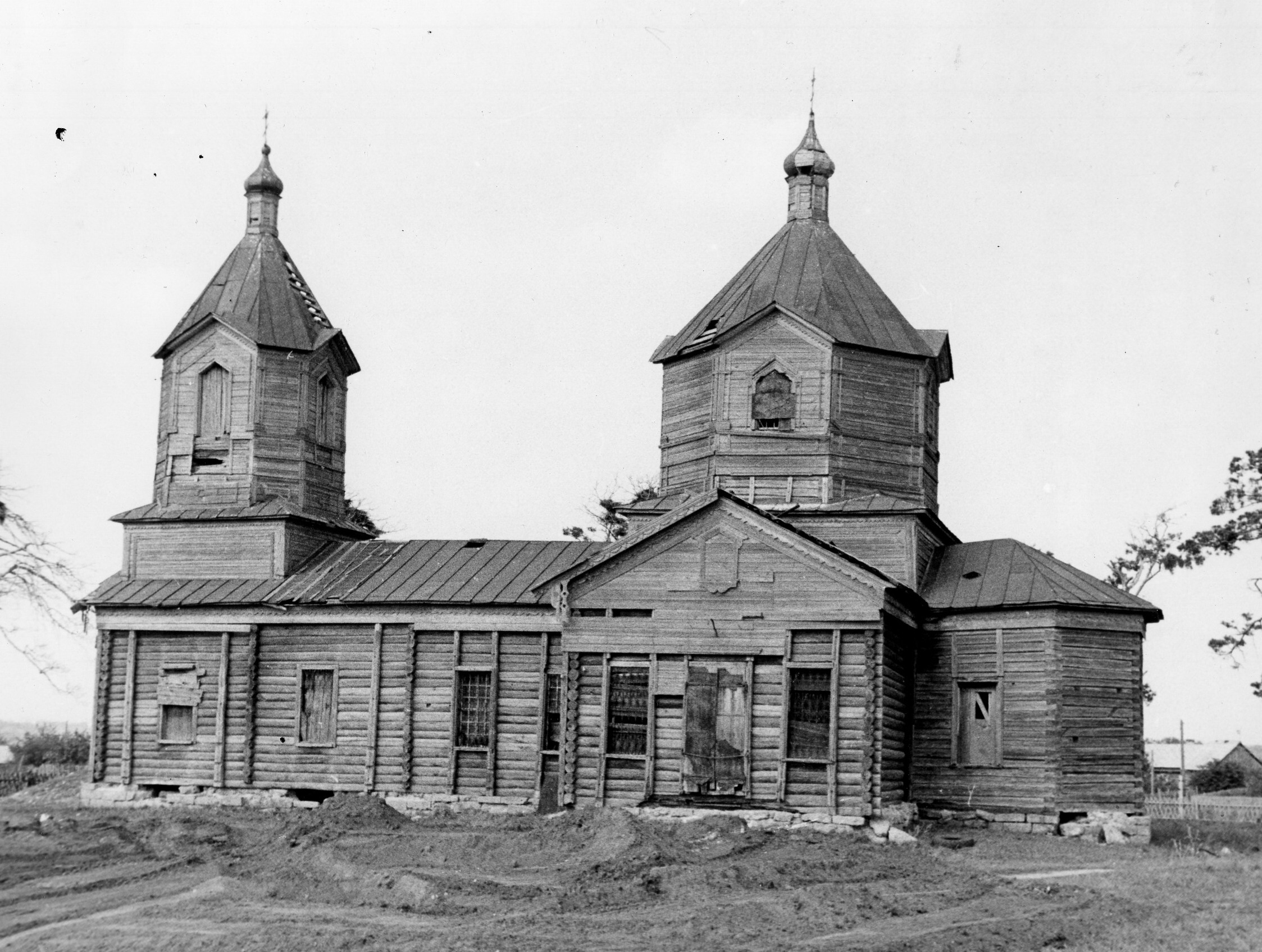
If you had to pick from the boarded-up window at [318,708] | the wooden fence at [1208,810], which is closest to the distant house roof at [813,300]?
the boarded-up window at [318,708]

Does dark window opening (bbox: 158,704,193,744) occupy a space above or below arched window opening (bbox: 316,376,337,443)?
below

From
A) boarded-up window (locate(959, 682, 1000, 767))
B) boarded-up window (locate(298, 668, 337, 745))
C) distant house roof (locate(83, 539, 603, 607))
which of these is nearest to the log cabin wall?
boarded-up window (locate(959, 682, 1000, 767))

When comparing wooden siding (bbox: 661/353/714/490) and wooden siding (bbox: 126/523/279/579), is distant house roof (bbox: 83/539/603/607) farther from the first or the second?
wooden siding (bbox: 661/353/714/490)

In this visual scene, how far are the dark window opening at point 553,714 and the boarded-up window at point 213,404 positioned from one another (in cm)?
946

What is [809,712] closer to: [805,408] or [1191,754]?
[805,408]

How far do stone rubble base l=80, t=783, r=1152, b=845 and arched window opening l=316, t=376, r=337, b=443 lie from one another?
8055 mm

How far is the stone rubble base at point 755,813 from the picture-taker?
95.6 ft

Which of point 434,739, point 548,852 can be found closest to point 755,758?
point 548,852

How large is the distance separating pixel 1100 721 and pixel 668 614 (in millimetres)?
8472

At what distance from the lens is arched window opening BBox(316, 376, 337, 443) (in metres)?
37.5

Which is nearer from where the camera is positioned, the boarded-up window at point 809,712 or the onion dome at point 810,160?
the boarded-up window at point 809,712

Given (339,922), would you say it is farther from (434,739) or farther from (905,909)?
(434,739)

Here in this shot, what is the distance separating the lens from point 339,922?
20234 millimetres

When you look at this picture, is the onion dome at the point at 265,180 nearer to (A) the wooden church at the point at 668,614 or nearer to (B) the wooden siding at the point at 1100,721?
(A) the wooden church at the point at 668,614
